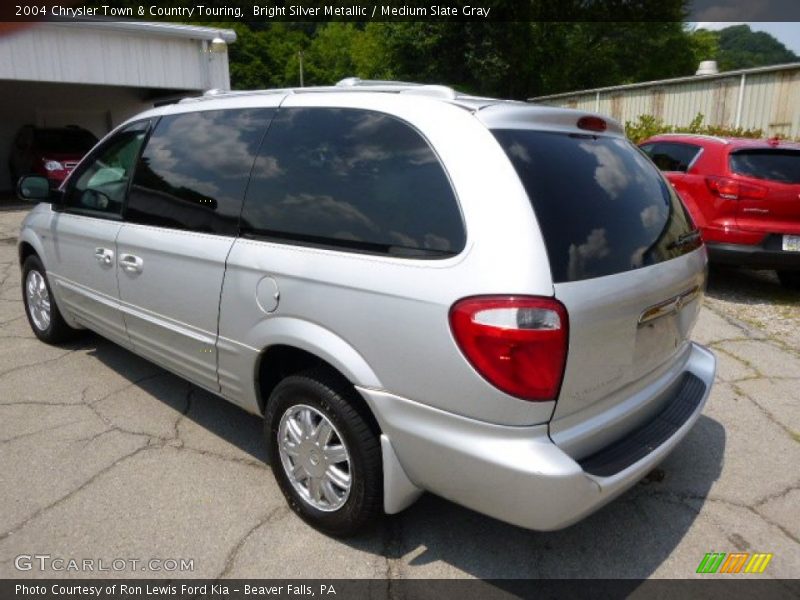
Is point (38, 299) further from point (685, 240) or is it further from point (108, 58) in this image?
point (108, 58)

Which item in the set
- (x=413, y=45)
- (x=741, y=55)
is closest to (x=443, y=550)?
(x=413, y=45)

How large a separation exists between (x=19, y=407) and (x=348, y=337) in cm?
267

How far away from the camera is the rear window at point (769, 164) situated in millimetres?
5832

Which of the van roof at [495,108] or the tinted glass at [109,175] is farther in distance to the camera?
the tinted glass at [109,175]

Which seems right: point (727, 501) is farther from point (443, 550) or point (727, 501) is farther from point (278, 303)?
point (278, 303)

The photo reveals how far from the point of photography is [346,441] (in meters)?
2.27

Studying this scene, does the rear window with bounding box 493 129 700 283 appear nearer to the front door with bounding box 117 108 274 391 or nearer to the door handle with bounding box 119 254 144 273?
the front door with bounding box 117 108 274 391

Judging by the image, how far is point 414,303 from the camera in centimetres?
196

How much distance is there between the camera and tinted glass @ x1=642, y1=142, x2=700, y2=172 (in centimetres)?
661

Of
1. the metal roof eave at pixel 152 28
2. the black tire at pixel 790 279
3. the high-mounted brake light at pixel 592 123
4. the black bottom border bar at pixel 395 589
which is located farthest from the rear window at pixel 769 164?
the metal roof eave at pixel 152 28

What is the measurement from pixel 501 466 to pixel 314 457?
34.9 inches

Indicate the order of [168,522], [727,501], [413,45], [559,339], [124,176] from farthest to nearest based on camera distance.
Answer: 1. [413,45]
2. [124,176]
3. [727,501]
4. [168,522]
5. [559,339]

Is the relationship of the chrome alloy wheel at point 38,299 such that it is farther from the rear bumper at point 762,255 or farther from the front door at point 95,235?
the rear bumper at point 762,255

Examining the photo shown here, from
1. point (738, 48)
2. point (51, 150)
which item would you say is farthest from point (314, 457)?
point (738, 48)
